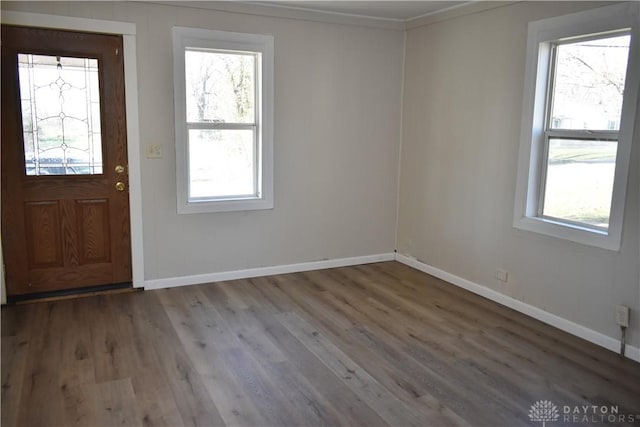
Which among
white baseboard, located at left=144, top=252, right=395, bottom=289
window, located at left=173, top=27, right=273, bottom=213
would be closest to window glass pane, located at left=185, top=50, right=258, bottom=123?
window, located at left=173, top=27, right=273, bottom=213

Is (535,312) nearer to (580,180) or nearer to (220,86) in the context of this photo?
(580,180)

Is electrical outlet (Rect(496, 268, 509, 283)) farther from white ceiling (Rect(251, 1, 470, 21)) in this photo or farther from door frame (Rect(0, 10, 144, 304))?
door frame (Rect(0, 10, 144, 304))

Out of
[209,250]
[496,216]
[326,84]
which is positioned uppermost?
[326,84]

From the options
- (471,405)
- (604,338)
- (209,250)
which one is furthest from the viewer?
(209,250)

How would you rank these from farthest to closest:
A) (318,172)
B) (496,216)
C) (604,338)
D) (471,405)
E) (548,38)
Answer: (318,172)
(496,216)
(548,38)
(604,338)
(471,405)

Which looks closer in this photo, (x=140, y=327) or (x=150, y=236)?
(x=140, y=327)

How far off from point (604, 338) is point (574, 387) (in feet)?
2.28

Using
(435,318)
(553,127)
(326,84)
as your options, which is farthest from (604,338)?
(326,84)

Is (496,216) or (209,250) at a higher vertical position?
(496,216)

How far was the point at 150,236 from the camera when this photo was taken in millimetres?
4285

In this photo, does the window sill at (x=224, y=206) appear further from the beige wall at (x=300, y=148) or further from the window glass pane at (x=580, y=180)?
the window glass pane at (x=580, y=180)

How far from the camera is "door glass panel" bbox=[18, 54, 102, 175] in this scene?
149 inches

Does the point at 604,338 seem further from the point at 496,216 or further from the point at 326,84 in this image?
the point at 326,84

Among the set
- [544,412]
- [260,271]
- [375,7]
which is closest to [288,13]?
[375,7]
